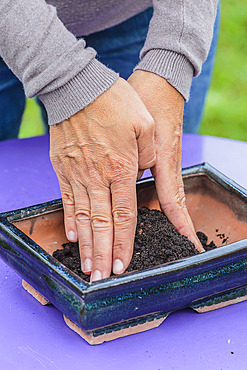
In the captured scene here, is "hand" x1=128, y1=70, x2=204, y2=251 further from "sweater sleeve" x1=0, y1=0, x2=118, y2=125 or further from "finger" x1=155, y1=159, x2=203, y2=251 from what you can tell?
"sweater sleeve" x1=0, y1=0, x2=118, y2=125

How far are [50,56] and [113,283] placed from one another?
44 cm

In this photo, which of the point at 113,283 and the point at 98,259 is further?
the point at 98,259

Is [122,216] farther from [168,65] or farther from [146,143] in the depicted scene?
[168,65]

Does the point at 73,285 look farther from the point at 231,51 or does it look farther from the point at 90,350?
the point at 231,51

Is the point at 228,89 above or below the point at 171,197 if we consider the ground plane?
below

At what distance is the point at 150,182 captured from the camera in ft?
3.74

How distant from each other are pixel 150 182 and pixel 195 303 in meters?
0.32

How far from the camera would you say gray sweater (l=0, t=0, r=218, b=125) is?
964mm

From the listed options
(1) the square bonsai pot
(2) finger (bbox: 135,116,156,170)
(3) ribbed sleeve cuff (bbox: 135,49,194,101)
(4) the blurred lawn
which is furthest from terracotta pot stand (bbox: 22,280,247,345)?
(4) the blurred lawn

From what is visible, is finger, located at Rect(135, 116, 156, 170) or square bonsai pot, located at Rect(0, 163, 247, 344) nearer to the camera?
square bonsai pot, located at Rect(0, 163, 247, 344)

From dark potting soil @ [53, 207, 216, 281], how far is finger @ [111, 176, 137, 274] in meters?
0.02

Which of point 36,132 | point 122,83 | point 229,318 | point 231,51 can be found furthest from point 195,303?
point 231,51

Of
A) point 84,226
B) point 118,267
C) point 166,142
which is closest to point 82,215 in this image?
point 84,226

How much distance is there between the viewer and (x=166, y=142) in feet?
3.51
